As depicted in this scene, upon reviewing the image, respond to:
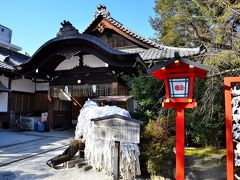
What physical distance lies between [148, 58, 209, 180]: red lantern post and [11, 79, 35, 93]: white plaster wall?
44.3ft

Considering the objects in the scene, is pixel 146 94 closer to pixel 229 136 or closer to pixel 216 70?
pixel 216 70

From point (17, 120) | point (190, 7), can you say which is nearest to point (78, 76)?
point (17, 120)

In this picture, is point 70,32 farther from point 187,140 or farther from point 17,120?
point 187,140

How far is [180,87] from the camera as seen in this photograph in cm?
494

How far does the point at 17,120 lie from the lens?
15586 millimetres

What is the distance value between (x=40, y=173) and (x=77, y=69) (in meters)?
7.91

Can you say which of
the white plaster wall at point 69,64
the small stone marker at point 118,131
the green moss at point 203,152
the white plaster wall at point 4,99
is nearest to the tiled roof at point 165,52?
the white plaster wall at point 69,64

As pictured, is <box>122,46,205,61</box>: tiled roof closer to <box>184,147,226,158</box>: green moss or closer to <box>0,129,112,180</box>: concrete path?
<box>184,147,226,158</box>: green moss

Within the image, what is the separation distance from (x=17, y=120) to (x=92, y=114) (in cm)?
941

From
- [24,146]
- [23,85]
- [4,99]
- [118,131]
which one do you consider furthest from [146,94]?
[23,85]

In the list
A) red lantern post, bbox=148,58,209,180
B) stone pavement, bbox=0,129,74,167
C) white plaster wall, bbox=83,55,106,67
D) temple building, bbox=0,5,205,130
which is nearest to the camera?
red lantern post, bbox=148,58,209,180

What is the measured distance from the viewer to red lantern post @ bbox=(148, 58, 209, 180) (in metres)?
4.86

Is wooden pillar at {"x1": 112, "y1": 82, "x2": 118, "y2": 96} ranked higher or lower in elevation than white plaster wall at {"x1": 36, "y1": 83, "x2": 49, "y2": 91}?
lower

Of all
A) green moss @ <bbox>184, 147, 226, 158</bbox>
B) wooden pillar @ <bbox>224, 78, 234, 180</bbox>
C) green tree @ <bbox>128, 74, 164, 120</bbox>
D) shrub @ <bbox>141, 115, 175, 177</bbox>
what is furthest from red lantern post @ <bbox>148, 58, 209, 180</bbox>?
green tree @ <bbox>128, 74, 164, 120</bbox>
